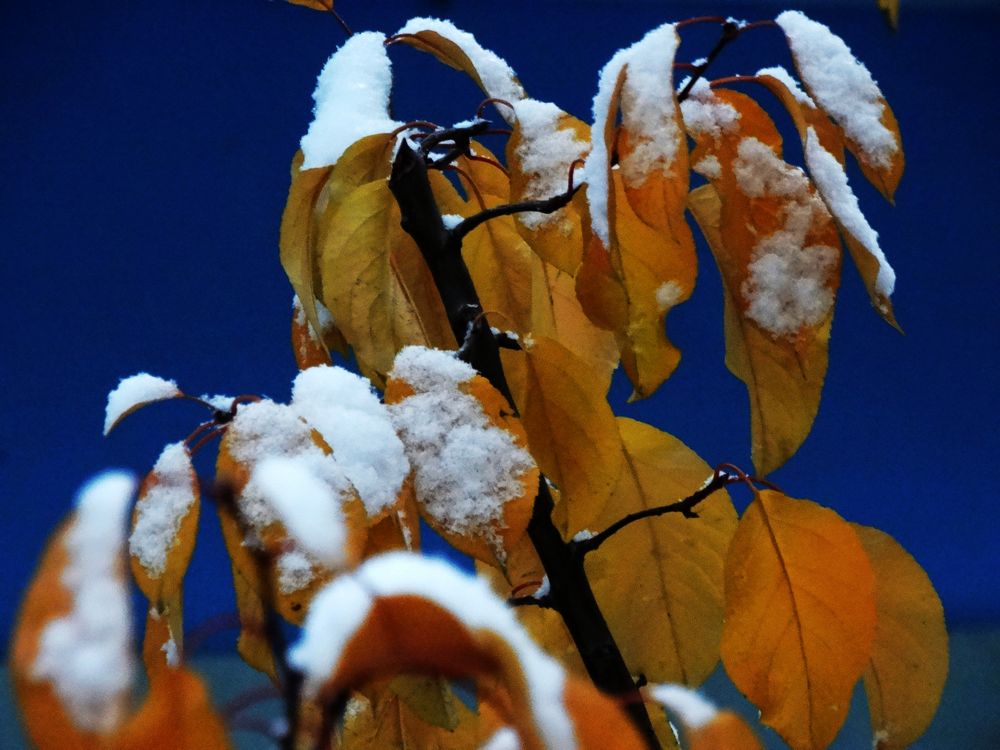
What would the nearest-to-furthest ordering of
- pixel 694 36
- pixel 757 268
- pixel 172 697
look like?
pixel 172 697, pixel 757 268, pixel 694 36

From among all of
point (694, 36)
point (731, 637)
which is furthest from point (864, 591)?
point (694, 36)

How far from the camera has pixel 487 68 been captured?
274 millimetres

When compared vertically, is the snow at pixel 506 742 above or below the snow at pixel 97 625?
below

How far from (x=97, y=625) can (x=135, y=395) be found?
157 millimetres

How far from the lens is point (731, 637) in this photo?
0.22 meters

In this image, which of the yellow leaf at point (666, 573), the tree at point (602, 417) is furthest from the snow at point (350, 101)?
the yellow leaf at point (666, 573)

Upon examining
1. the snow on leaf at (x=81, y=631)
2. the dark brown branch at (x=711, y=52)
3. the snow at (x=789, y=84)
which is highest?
the dark brown branch at (x=711, y=52)

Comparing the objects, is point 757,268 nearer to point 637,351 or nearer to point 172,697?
point 637,351

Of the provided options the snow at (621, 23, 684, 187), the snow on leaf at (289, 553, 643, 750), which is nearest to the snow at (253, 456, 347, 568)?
the snow on leaf at (289, 553, 643, 750)

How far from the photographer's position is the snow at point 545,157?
0.79 feet

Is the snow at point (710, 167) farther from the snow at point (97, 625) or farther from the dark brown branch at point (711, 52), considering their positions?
the snow at point (97, 625)

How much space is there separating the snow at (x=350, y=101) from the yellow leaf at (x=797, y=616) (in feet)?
0.42

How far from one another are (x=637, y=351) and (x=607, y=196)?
35mm

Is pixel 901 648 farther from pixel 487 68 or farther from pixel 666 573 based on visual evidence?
pixel 487 68
